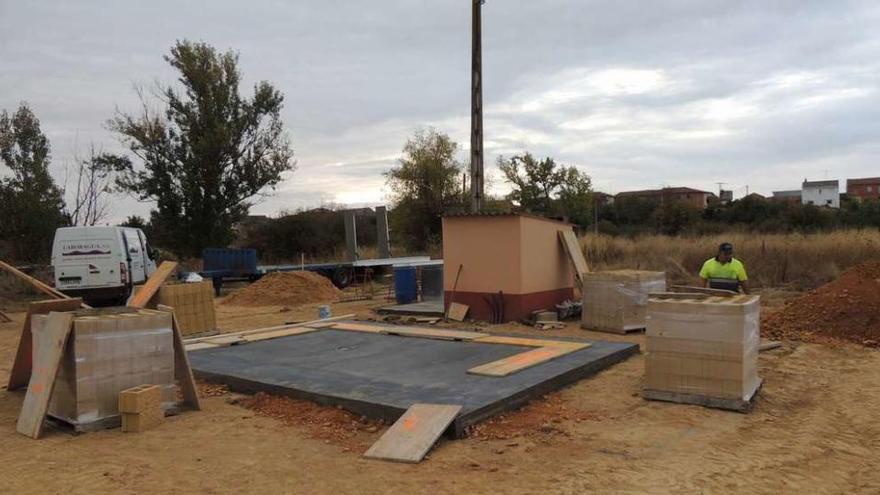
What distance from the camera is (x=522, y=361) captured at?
26.2 feet

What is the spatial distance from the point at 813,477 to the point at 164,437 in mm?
5243

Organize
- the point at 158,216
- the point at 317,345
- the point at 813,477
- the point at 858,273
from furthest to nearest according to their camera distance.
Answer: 1. the point at 158,216
2. the point at 858,273
3. the point at 317,345
4. the point at 813,477

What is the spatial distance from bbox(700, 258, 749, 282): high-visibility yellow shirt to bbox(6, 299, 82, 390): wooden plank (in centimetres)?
836

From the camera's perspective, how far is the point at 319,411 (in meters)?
6.38

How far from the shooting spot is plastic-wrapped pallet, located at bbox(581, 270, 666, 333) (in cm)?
1191

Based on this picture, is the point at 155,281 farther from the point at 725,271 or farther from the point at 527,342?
the point at 725,271

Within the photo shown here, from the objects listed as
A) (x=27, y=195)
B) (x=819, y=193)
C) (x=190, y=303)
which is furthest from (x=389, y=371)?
(x=819, y=193)

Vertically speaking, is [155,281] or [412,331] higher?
[155,281]

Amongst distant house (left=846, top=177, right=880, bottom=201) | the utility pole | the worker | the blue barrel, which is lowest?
the blue barrel

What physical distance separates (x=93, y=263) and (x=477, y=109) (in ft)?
33.6

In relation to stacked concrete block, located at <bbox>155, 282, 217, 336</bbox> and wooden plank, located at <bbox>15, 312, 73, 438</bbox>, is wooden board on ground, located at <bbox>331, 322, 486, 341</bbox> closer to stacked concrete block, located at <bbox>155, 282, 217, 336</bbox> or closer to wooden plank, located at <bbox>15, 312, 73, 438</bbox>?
stacked concrete block, located at <bbox>155, 282, 217, 336</bbox>

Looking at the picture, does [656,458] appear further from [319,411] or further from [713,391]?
[319,411]

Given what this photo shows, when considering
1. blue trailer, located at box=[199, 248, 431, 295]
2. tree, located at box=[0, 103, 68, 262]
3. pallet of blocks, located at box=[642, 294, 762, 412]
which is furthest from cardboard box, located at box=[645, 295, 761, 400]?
tree, located at box=[0, 103, 68, 262]

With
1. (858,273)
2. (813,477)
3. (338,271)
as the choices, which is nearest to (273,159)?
(338,271)
